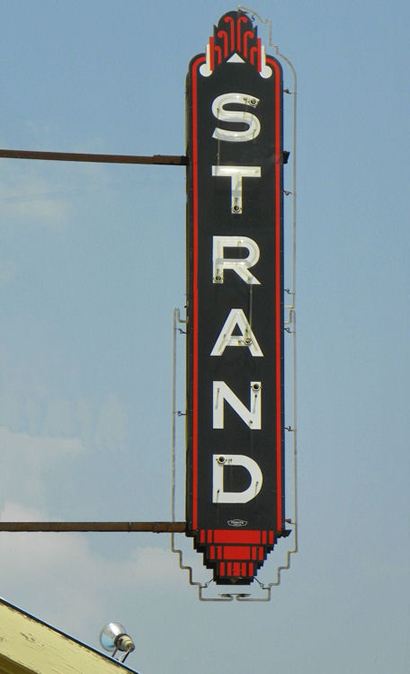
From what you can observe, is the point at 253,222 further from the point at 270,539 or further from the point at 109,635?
the point at 109,635

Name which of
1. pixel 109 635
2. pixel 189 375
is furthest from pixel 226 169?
pixel 109 635

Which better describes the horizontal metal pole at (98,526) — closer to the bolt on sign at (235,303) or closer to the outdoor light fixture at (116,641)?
the bolt on sign at (235,303)

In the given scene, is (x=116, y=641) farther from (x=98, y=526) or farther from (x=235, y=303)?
(x=235, y=303)

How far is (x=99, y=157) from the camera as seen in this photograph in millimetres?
15477

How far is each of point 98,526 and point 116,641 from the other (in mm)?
6654

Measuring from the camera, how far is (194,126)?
51.0ft

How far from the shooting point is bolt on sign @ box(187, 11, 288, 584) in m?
14.9

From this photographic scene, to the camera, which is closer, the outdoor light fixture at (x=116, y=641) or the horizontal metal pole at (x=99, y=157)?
the outdoor light fixture at (x=116, y=641)

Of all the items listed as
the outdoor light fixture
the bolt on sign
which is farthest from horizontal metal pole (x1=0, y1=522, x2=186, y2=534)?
the outdoor light fixture

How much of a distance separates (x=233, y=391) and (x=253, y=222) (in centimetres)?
168

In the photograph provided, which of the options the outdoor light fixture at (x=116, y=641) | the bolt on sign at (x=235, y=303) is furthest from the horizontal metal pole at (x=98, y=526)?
the outdoor light fixture at (x=116, y=641)

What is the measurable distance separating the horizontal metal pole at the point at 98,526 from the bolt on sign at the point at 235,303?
0.18m

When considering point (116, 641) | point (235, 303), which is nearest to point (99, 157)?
point (235, 303)

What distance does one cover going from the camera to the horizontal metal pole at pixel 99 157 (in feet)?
50.4
